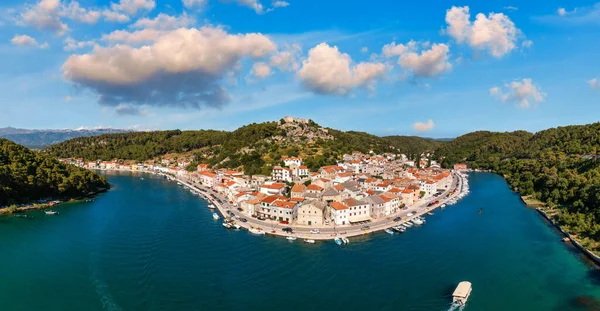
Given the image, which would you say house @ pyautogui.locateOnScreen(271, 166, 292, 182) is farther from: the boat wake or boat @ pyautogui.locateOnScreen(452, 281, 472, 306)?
the boat wake

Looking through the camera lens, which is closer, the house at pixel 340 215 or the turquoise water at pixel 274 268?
the turquoise water at pixel 274 268

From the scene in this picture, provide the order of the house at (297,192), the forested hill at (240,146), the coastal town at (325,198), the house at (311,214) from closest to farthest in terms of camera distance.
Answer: the house at (311,214), the coastal town at (325,198), the house at (297,192), the forested hill at (240,146)

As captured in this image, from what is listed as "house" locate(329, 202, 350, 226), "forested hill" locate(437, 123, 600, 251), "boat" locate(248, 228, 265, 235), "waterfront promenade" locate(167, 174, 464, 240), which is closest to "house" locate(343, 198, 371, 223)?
"house" locate(329, 202, 350, 226)

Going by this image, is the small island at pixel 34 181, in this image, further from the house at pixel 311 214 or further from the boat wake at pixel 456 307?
the boat wake at pixel 456 307

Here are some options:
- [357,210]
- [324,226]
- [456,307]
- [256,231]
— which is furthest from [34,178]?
[456,307]

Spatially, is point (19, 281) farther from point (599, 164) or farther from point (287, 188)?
point (599, 164)

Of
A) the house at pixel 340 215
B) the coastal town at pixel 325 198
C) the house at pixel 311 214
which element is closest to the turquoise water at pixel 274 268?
the coastal town at pixel 325 198

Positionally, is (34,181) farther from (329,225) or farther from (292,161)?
(329,225)

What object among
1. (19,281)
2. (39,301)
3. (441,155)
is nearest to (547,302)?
(39,301)
